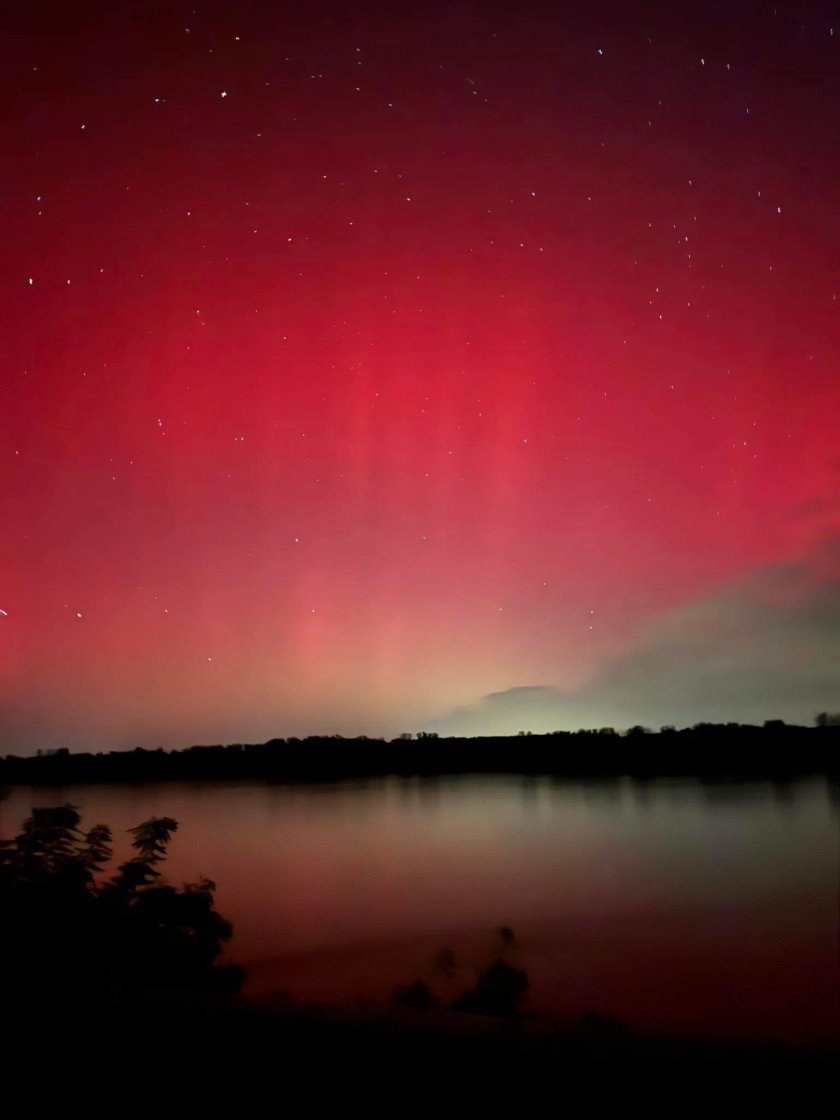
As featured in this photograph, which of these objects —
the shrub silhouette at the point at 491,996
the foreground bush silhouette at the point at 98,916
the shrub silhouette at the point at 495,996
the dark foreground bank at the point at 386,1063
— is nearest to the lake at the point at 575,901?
the shrub silhouette at the point at 491,996

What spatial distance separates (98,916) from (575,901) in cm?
1815

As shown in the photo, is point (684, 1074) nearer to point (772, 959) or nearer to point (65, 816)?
point (65, 816)

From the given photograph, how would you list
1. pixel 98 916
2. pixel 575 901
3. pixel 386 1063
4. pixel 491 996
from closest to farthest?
1. pixel 386 1063
2. pixel 98 916
3. pixel 491 996
4. pixel 575 901

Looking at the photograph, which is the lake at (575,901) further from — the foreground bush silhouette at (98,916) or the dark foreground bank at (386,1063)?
the dark foreground bank at (386,1063)

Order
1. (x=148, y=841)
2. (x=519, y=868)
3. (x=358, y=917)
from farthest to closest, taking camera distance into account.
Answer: (x=519, y=868)
(x=358, y=917)
(x=148, y=841)

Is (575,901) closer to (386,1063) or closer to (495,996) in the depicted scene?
(495,996)

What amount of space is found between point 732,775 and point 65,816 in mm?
56054

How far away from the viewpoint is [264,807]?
5828cm

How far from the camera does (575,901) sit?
2286cm

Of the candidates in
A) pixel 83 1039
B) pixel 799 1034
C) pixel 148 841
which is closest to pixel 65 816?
pixel 148 841

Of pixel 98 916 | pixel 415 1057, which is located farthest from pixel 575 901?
pixel 415 1057

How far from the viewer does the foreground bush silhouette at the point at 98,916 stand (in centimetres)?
650

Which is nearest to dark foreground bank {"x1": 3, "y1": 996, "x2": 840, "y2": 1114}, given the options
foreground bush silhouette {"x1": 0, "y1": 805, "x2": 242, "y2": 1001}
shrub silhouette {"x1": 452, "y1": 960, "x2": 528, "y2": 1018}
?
foreground bush silhouette {"x1": 0, "y1": 805, "x2": 242, "y2": 1001}

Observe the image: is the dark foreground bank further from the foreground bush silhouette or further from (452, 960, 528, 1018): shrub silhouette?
(452, 960, 528, 1018): shrub silhouette
